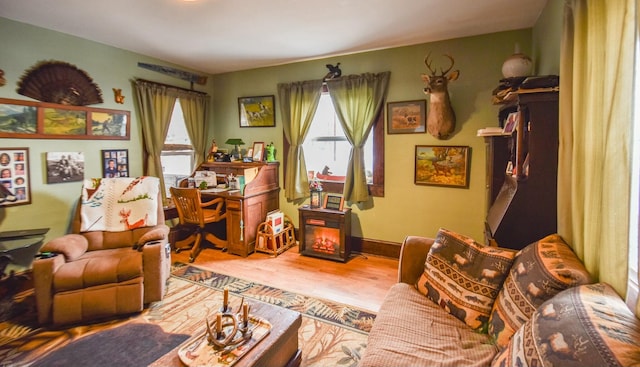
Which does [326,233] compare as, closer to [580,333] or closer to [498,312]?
[498,312]

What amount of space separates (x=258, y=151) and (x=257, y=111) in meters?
0.59

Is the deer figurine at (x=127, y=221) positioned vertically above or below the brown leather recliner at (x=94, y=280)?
above

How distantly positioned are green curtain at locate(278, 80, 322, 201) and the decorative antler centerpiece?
8.53 ft

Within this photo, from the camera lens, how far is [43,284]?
2.24 metres

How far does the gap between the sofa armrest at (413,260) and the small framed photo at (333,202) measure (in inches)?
69.4

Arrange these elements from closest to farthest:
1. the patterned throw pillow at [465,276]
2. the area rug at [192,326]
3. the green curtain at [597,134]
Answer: the green curtain at [597,134] < the patterned throw pillow at [465,276] < the area rug at [192,326]

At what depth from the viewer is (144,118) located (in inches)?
150

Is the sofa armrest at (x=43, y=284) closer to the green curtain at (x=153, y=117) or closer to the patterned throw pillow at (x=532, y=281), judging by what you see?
the green curtain at (x=153, y=117)

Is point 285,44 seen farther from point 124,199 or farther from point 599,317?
point 599,317

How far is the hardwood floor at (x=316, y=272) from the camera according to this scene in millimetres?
2877

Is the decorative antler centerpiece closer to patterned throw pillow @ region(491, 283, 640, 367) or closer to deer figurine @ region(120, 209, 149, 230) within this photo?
patterned throw pillow @ region(491, 283, 640, 367)

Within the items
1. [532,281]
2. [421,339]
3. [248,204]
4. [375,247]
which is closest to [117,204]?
[248,204]

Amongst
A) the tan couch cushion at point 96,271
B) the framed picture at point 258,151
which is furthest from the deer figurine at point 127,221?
the framed picture at point 258,151

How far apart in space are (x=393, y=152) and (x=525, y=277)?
8.00 feet
